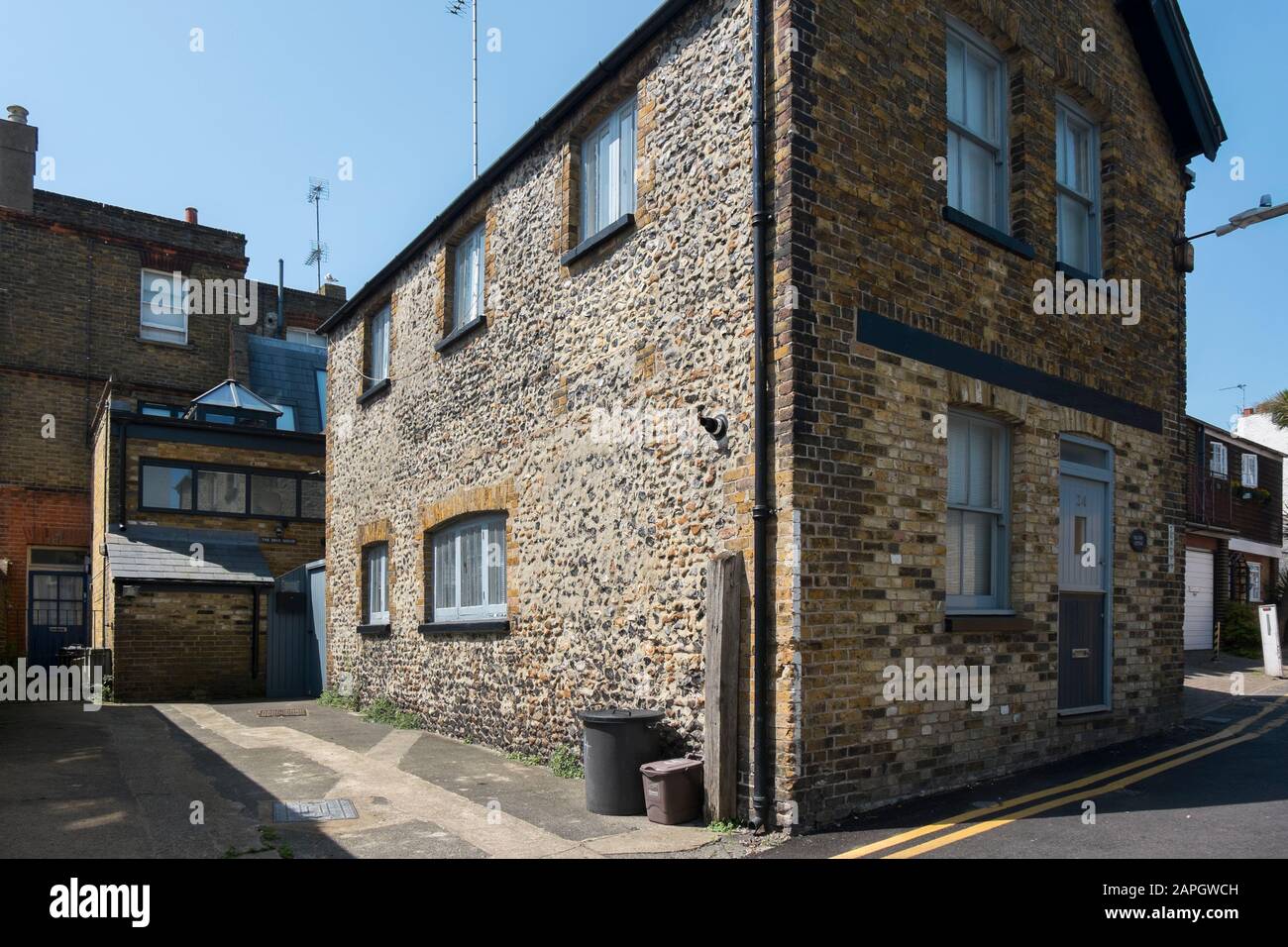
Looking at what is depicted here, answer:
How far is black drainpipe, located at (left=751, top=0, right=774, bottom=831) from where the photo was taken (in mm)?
7172

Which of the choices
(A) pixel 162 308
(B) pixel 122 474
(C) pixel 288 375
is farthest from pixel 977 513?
(A) pixel 162 308

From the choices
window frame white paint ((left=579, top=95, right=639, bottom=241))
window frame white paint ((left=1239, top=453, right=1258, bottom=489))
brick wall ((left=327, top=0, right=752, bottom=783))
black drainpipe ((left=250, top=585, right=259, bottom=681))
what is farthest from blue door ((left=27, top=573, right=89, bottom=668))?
window frame white paint ((left=1239, top=453, right=1258, bottom=489))

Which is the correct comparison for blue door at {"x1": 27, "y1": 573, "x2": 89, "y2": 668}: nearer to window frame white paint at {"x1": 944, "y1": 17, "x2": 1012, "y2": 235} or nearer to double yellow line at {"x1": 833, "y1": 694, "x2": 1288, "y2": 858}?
double yellow line at {"x1": 833, "y1": 694, "x2": 1288, "y2": 858}

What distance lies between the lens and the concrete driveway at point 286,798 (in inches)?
275

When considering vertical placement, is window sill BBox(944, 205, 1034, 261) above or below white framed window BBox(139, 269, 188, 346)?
below

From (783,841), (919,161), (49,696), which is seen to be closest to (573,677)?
(783,841)

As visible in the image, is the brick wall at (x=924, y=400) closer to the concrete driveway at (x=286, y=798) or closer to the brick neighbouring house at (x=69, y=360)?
the concrete driveway at (x=286, y=798)

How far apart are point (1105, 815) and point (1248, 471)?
23449 millimetres

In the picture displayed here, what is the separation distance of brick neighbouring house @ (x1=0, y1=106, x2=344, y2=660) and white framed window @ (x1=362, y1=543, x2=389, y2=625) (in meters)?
8.49

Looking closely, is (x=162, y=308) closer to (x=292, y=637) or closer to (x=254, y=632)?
(x=254, y=632)

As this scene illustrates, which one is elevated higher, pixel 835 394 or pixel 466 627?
pixel 835 394

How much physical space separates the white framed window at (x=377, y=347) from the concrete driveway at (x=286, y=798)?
19.0 ft

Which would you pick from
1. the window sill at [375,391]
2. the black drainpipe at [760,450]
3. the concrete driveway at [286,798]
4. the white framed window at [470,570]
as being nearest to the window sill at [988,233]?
the black drainpipe at [760,450]

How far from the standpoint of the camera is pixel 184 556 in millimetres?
19031
